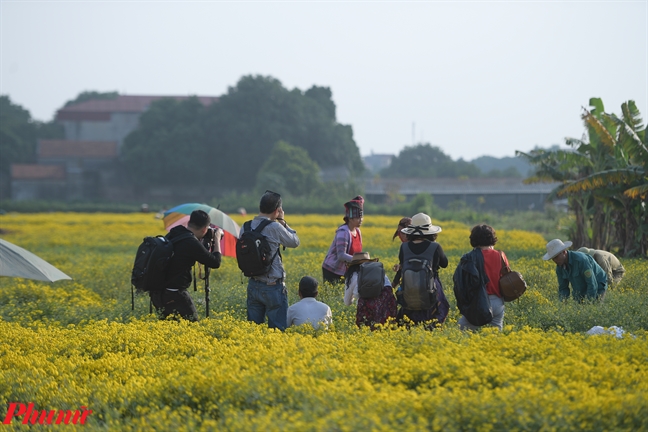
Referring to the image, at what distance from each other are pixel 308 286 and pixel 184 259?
1178 millimetres

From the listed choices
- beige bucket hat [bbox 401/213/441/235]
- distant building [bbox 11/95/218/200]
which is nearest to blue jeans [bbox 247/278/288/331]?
beige bucket hat [bbox 401/213/441/235]

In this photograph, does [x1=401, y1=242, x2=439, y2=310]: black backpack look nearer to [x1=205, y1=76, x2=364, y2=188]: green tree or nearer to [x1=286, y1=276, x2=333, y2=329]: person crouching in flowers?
[x1=286, y1=276, x2=333, y2=329]: person crouching in flowers

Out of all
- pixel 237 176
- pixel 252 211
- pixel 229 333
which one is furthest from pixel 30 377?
pixel 237 176

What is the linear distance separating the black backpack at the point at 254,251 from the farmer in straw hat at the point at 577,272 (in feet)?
9.83

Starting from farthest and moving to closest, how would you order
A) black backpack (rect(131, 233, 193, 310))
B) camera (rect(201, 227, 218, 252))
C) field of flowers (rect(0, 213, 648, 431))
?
camera (rect(201, 227, 218, 252)) → black backpack (rect(131, 233, 193, 310)) → field of flowers (rect(0, 213, 648, 431))

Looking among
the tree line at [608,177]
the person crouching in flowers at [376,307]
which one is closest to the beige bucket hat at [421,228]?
the person crouching in flowers at [376,307]

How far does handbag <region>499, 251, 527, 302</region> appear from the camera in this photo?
6.79 m

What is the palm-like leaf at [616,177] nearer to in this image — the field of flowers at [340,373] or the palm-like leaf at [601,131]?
the palm-like leaf at [601,131]

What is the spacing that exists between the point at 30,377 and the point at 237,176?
61097mm

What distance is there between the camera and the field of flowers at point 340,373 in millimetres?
4406

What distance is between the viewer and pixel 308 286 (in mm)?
7348

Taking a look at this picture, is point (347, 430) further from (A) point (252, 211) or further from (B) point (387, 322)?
(A) point (252, 211)

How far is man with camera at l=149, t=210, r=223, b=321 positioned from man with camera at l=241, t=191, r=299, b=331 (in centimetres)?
40

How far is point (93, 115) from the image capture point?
3172 inches
